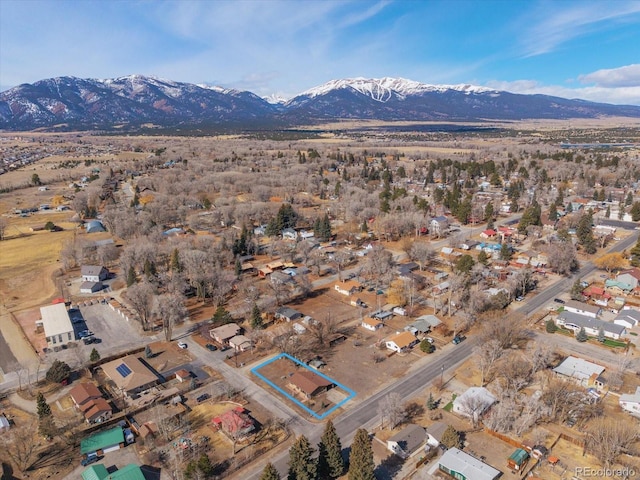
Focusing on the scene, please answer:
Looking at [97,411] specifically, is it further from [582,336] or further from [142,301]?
[582,336]

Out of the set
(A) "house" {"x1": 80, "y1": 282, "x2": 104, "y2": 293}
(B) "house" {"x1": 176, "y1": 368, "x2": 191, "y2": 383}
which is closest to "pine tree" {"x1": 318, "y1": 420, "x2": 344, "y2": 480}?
(B) "house" {"x1": 176, "y1": 368, "x2": 191, "y2": 383}

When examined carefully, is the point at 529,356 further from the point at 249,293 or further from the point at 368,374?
the point at 249,293

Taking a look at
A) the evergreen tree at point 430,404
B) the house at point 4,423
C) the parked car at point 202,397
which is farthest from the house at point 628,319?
the house at point 4,423

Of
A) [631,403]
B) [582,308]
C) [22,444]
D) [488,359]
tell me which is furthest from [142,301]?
[582,308]

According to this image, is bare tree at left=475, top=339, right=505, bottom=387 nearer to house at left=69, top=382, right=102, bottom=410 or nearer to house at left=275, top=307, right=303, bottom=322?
house at left=275, top=307, right=303, bottom=322

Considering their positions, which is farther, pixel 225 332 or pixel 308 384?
pixel 225 332

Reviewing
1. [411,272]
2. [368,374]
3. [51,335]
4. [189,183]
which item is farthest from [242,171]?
[368,374]
